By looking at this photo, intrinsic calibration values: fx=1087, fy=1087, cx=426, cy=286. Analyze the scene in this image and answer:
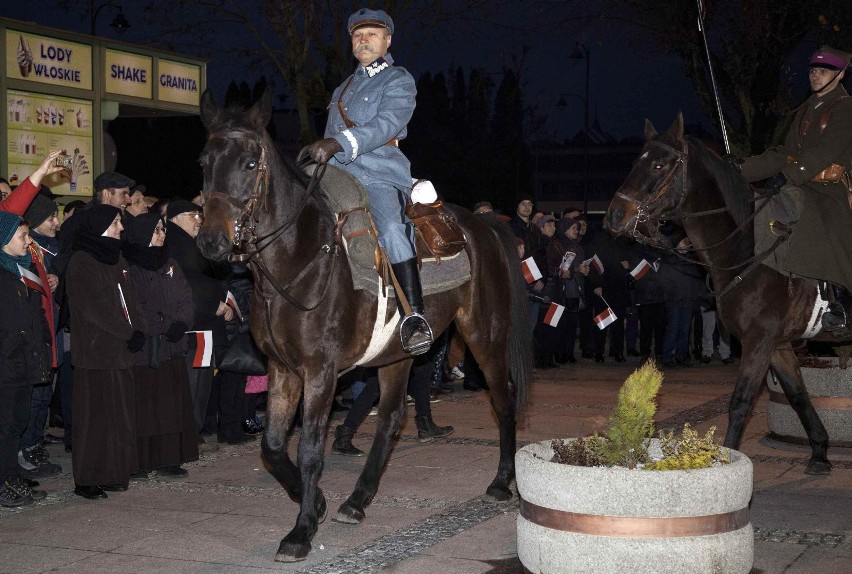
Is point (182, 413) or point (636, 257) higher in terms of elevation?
point (636, 257)

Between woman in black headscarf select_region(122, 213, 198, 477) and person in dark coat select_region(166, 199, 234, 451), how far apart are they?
94 centimetres

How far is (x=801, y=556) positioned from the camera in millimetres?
6434

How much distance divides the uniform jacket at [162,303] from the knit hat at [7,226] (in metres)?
1.04

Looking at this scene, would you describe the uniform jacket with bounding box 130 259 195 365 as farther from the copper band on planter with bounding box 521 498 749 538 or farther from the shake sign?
the shake sign

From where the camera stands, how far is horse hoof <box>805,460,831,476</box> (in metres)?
8.86

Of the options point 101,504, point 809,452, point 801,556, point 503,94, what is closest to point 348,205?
point 101,504

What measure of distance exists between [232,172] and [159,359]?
303cm

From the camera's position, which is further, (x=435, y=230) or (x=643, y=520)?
(x=435, y=230)

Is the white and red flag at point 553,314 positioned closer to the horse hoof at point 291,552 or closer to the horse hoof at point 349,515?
the horse hoof at point 349,515

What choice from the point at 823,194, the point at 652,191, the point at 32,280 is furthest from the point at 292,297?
the point at 823,194

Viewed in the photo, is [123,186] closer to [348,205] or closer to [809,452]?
[348,205]

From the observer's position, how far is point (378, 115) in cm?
713

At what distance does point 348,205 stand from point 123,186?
314 centimetres

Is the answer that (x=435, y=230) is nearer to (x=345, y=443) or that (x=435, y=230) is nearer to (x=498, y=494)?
(x=498, y=494)
